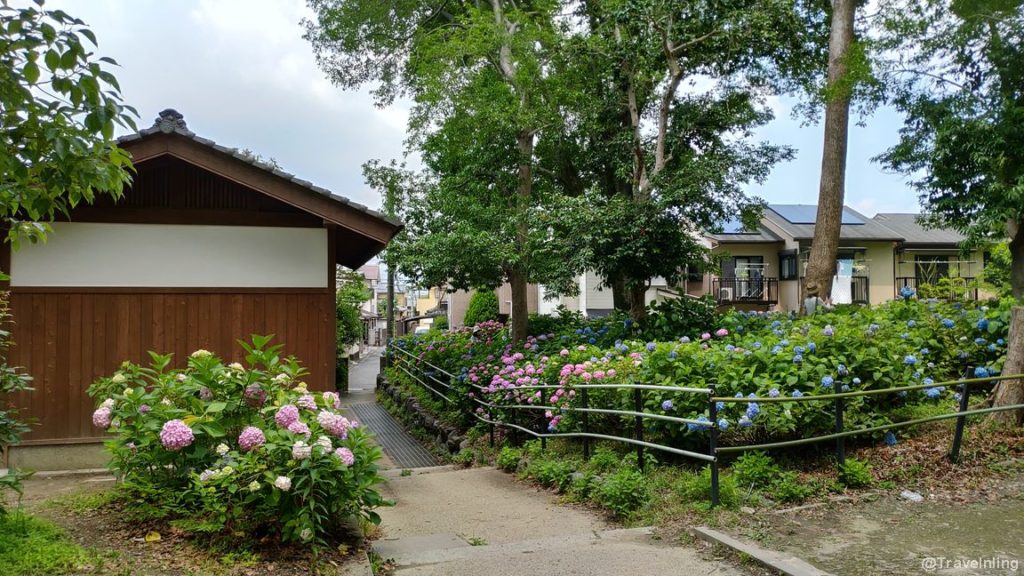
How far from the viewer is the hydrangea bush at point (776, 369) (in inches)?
230

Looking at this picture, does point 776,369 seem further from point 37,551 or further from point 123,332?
point 123,332

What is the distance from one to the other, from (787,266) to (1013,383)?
2360 cm

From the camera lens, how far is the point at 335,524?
454cm

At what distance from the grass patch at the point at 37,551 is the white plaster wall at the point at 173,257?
13.1 feet

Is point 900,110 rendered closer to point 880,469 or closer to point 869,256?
point 880,469

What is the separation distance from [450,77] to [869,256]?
918 inches

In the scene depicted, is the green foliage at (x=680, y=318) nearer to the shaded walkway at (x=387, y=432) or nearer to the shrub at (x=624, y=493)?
the shaded walkway at (x=387, y=432)

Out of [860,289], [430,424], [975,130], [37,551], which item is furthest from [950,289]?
[860,289]

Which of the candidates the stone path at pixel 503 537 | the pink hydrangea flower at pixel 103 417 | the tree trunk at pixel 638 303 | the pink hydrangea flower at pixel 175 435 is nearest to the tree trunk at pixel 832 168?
the tree trunk at pixel 638 303

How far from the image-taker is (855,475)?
522cm

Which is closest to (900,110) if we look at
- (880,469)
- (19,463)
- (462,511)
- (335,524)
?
(880,469)

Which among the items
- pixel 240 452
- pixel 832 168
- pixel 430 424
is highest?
pixel 832 168

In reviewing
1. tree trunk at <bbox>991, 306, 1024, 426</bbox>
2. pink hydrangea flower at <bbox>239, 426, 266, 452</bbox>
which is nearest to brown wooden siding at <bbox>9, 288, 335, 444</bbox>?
pink hydrangea flower at <bbox>239, 426, 266, 452</bbox>

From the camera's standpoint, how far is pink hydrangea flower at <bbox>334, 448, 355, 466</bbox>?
405 cm
